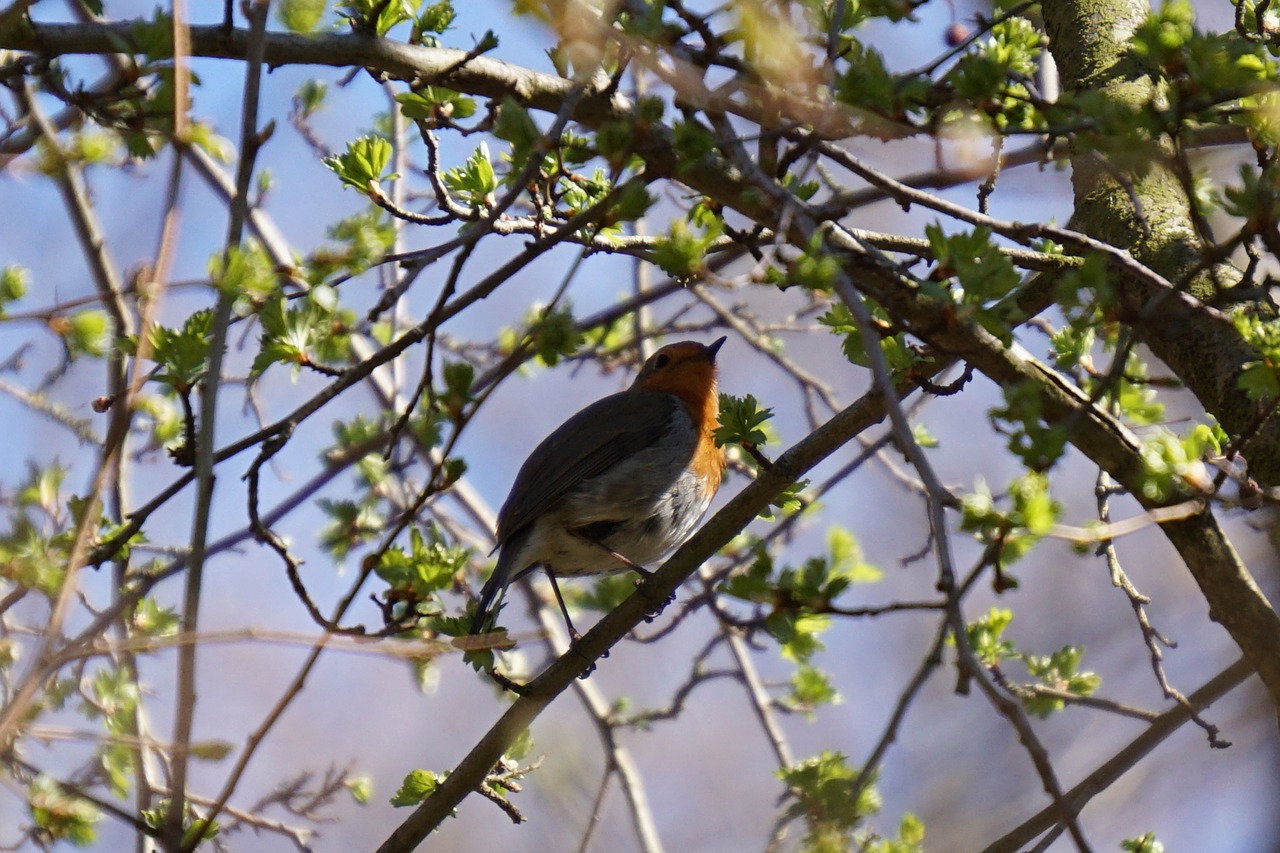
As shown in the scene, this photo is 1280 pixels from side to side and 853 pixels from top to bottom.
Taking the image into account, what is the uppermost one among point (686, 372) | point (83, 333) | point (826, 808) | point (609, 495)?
point (686, 372)

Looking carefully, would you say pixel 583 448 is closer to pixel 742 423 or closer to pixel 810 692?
pixel 810 692

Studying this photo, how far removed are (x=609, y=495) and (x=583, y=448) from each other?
0.86 ft

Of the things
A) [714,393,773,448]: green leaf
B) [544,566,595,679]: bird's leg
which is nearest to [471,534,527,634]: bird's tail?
[544,566,595,679]: bird's leg

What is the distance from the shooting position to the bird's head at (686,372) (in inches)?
234

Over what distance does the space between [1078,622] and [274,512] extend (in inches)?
302

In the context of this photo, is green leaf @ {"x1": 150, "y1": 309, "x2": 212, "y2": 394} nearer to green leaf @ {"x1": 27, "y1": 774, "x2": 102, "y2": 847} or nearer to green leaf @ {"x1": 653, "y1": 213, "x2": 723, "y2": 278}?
green leaf @ {"x1": 653, "y1": 213, "x2": 723, "y2": 278}

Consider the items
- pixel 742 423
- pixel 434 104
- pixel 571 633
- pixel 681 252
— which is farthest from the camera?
pixel 571 633

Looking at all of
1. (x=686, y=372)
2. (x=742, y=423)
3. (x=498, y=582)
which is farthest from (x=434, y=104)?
(x=686, y=372)

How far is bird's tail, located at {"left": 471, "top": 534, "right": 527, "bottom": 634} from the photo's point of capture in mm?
4035

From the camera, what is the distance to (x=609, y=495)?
5270mm

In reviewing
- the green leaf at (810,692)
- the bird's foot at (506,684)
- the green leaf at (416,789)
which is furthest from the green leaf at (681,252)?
the green leaf at (810,692)

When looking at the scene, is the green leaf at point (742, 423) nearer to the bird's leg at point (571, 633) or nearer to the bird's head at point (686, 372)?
the bird's leg at point (571, 633)

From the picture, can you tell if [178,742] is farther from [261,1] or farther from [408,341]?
[261,1]

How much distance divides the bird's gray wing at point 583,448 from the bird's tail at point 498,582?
61mm
